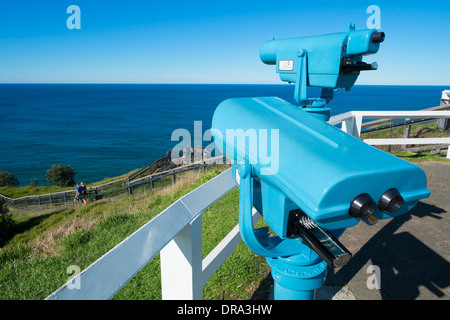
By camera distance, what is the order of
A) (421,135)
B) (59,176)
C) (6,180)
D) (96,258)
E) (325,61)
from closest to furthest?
1. (325,61)
2. (96,258)
3. (421,135)
4. (59,176)
5. (6,180)

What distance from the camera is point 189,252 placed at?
1.65 meters

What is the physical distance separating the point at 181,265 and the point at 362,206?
1.01 meters

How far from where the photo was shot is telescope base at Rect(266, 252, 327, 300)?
5.28 ft

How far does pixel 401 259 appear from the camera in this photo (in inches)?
113

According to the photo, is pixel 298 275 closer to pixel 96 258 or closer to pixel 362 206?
pixel 362 206

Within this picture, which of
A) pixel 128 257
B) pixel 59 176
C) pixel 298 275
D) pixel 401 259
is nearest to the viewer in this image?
pixel 128 257

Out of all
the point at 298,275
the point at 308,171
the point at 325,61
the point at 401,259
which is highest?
the point at 325,61

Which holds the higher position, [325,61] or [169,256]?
[325,61]

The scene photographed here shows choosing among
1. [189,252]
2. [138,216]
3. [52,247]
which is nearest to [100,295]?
[189,252]

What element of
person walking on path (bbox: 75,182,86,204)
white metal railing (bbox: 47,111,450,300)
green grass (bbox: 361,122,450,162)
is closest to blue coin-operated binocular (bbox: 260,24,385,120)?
white metal railing (bbox: 47,111,450,300)

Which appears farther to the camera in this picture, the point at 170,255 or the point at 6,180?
the point at 6,180

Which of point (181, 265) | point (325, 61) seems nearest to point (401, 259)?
point (325, 61)

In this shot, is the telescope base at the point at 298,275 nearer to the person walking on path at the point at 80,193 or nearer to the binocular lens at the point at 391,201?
the binocular lens at the point at 391,201
